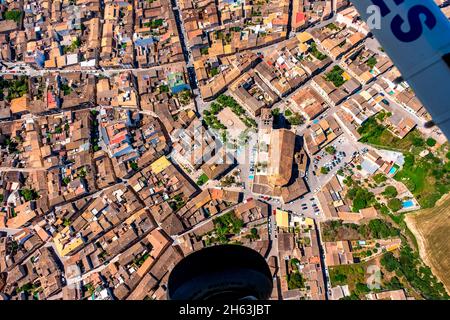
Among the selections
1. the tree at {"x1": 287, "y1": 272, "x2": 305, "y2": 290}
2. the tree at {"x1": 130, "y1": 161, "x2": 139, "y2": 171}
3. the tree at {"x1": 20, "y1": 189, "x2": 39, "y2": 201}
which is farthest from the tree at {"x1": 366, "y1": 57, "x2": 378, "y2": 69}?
the tree at {"x1": 20, "y1": 189, "x2": 39, "y2": 201}

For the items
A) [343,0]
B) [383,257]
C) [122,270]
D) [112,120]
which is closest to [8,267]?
[122,270]

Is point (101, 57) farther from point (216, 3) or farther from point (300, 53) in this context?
point (300, 53)

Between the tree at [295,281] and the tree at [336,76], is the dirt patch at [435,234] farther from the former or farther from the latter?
the tree at [336,76]

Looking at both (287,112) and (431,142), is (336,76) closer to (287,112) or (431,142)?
(287,112)

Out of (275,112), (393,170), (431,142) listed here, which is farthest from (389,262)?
(275,112)

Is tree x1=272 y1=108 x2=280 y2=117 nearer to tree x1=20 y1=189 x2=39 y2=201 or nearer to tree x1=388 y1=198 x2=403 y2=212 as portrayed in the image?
tree x1=388 y1=198 x2=403 y2=212

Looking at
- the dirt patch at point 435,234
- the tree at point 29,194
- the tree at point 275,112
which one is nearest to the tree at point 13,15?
the tree at point 29,194
